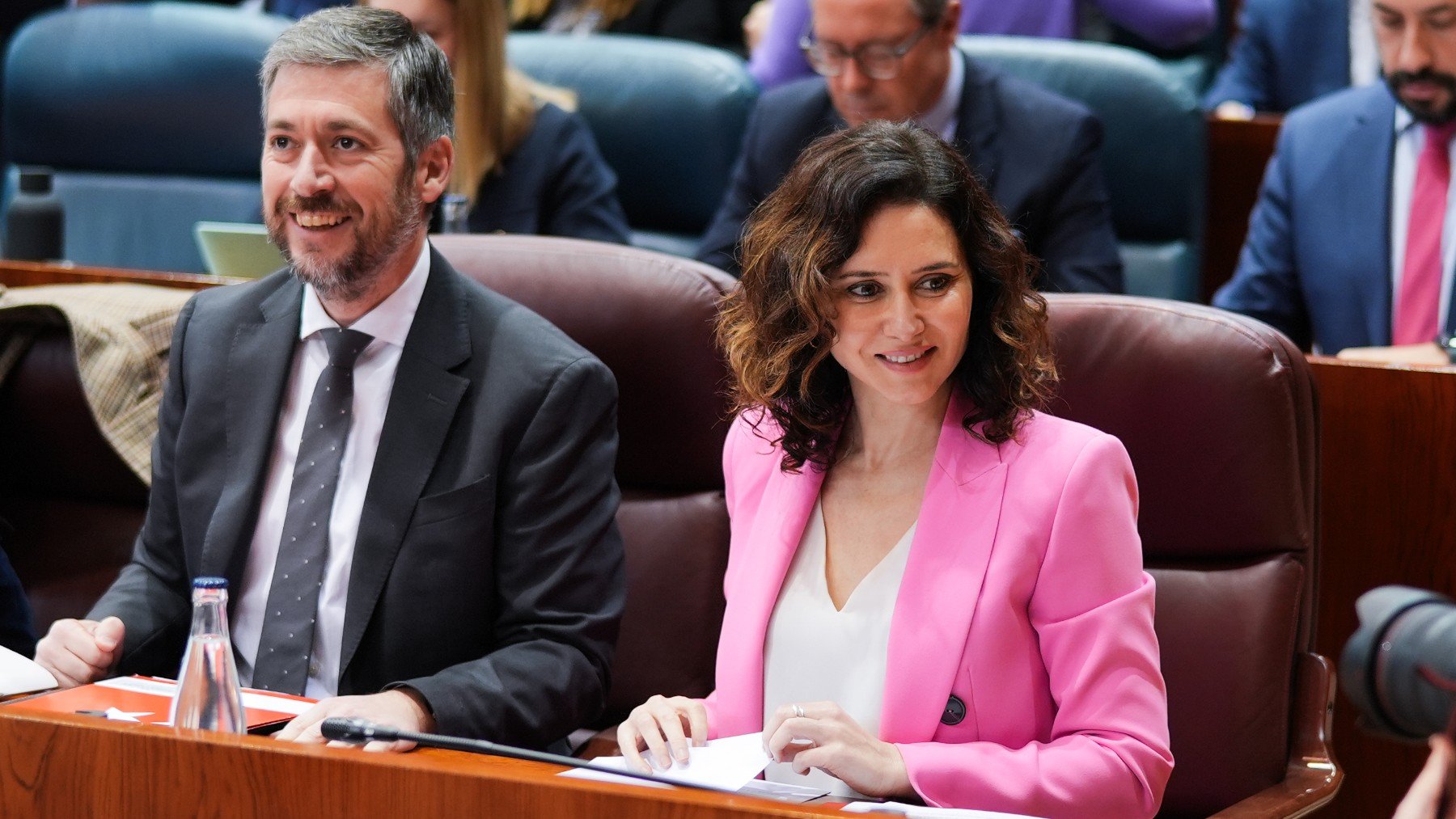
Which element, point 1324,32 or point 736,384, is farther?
point 1324,32

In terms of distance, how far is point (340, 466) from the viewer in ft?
5.63

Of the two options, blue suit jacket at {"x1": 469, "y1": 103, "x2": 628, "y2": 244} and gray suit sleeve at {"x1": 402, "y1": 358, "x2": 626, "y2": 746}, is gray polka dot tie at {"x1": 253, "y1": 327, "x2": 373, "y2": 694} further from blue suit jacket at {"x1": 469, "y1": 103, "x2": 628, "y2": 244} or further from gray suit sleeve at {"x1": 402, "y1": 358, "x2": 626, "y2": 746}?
blue suit jacket at {"x1": 469, "y1": 103, "x2": 628, "y2": 244}

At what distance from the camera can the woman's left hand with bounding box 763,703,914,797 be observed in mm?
1311

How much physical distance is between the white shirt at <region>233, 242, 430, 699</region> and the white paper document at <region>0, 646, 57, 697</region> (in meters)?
0.25

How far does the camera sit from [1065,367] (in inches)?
68.2

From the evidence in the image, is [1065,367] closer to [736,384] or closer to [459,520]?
[736,384]

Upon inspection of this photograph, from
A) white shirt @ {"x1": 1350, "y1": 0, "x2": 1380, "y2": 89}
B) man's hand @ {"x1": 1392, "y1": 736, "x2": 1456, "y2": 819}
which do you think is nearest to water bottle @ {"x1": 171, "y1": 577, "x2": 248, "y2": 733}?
man's hand @ {"x1": 1392, "y1": 736, "x2": 1456, "y2": 819}

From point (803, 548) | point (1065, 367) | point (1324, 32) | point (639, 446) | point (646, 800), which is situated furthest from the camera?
point (1324, 32)

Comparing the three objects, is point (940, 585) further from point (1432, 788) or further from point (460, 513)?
point (1432, 788)

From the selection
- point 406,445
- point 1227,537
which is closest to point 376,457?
point 406,445

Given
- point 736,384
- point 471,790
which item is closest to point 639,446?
point 736,384

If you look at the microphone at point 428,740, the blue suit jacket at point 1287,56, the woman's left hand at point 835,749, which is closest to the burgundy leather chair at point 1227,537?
the woman's left hand at point 835,749

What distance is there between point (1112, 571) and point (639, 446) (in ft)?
2.28

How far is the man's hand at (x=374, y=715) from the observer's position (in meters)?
1.33
